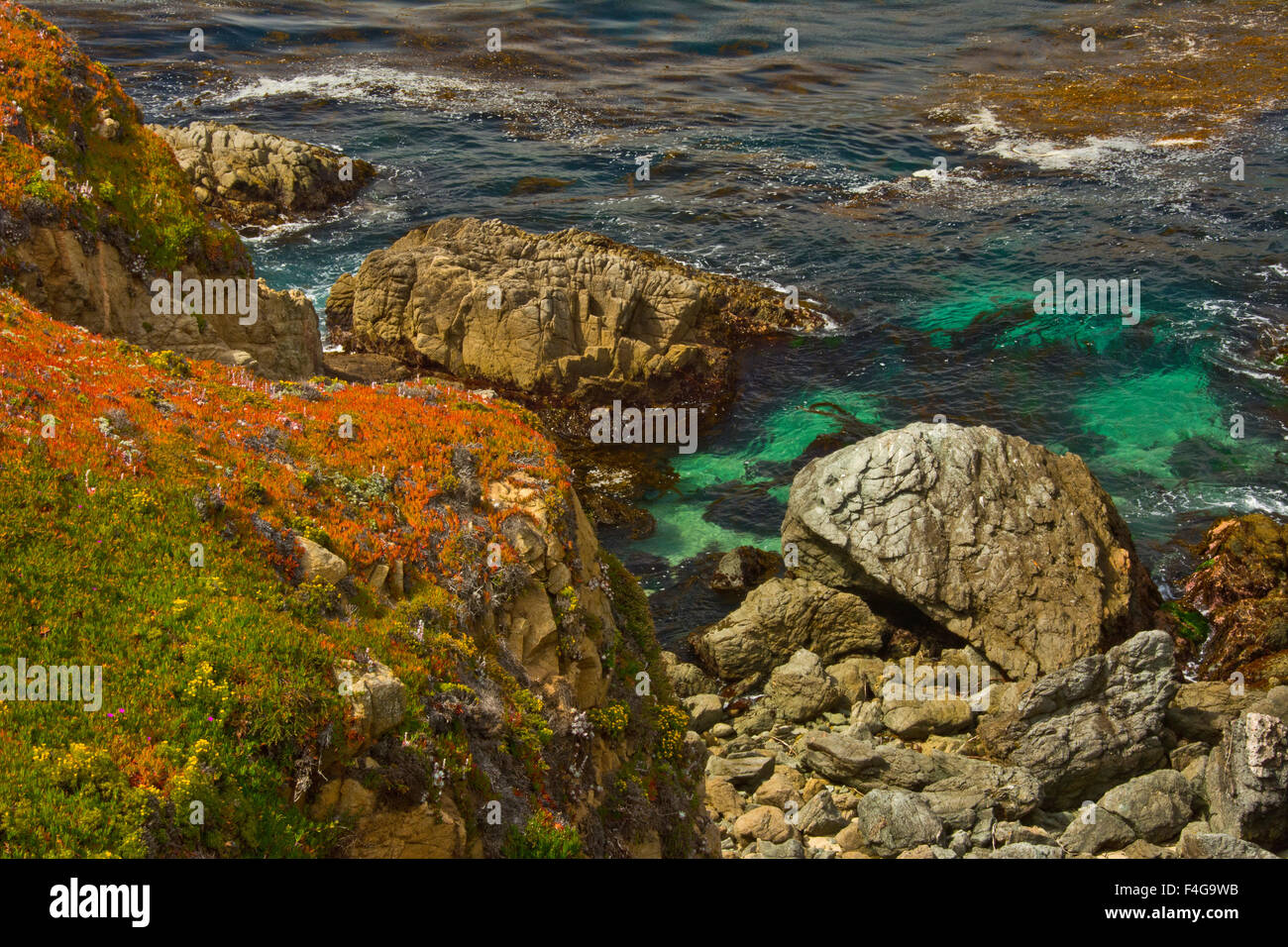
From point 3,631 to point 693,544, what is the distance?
2460cm

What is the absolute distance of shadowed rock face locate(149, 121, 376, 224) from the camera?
181 feet

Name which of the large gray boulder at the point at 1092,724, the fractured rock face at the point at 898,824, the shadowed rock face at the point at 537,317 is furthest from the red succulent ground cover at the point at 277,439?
the shadowed rock face at the point at 537,317

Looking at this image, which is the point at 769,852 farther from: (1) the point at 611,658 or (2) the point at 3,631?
(2) the point at 3,631

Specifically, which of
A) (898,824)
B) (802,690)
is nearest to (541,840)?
(898,824)

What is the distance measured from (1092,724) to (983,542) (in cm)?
700

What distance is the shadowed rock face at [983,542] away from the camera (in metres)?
26.6

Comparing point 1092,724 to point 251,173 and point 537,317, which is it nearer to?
point 537,317

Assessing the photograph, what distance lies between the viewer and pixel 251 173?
184ft

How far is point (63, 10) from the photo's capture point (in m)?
86.8

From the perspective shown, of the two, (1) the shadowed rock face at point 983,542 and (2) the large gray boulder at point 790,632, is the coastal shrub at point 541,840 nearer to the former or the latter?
(2) the large gray boulder at point 790,632

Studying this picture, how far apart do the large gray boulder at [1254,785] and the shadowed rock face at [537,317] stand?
25127mm

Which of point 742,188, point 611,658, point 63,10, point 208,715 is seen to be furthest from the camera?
point 63,10

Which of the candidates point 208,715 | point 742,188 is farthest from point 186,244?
point 742,188

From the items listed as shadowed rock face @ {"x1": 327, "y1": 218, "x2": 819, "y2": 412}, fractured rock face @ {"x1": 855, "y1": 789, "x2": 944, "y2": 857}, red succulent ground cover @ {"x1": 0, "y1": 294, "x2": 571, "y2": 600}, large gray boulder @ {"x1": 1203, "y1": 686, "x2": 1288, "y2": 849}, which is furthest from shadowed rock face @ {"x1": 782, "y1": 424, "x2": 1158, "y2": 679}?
shadowed rock face @ {"x1": 327, "y1": 218, "x2": 819, "y2": 412}
